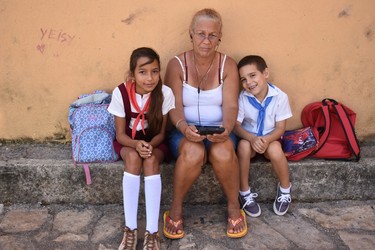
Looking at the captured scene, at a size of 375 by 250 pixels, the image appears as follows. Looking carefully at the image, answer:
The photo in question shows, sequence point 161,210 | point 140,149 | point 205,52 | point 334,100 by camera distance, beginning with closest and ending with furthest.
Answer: point 140,149 → point 205,52 → point 161,210 → point 334,100

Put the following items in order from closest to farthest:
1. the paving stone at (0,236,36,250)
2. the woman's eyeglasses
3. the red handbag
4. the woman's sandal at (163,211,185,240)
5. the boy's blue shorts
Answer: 1. the paving stone at (0,236,36,250)
2. the woman's sandal at (163,211,185,240)
3. the woman's eyeglasses
4. the boy's blue shorts
5. the red handbag

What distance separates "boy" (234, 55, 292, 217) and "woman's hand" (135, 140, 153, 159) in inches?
29.7

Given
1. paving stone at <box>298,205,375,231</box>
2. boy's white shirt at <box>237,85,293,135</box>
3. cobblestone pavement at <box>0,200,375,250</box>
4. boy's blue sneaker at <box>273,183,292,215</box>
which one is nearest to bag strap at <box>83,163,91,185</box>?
cobblestone pavement at <box>0,200,375,250</box>

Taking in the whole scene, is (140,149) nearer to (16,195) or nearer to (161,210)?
(161,210)

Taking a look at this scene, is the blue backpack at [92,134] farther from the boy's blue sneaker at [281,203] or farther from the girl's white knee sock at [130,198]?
the boy's blue sneaker at [281,203]

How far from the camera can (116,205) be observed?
11.7 feet

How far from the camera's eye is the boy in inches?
136

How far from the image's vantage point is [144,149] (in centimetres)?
309

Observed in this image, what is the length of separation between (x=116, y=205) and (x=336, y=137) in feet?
6.17

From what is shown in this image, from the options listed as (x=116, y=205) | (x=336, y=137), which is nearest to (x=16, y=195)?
(x=116, y=205)

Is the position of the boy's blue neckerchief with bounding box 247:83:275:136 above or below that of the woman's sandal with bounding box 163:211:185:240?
above

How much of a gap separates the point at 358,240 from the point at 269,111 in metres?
1.14

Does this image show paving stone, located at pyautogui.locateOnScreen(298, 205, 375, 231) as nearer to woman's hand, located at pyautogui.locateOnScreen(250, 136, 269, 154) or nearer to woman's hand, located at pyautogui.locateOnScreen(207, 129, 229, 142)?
woman's hand, located at pyautogui.locateOnScreen(250, 136, 269, 154)

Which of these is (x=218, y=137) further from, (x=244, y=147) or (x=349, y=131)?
(x=349, y=131)
